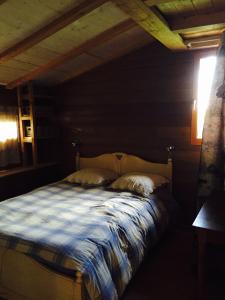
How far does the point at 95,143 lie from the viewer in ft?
13.1

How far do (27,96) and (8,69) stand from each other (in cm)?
63

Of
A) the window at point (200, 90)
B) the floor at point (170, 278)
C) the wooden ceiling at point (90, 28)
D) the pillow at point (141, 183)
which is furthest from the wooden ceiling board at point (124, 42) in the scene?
the floor at point (170, 278)

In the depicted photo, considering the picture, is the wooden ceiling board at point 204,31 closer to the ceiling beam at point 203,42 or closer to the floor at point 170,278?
the ceiling beam at point 203,42

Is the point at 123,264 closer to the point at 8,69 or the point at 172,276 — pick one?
the point at 172,276

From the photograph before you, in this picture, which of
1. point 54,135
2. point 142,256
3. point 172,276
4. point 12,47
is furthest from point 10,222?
point 54,135

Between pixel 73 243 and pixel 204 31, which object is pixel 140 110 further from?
pixel 73 243

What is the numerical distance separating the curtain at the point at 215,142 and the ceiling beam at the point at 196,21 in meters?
0.43

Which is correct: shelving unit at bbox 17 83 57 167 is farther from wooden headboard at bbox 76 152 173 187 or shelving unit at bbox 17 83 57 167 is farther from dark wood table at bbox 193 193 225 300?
dark wood table at bbox 193 193 225 300

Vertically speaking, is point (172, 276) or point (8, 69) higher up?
point (8, 69)

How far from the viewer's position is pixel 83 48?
2.99 metres

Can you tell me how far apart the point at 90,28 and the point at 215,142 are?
180 cm

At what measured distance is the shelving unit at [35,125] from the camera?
379 centimetres

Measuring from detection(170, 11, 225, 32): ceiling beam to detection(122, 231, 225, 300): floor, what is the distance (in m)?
2.30

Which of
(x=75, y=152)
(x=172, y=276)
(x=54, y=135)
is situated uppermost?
(x=54, y=135)
